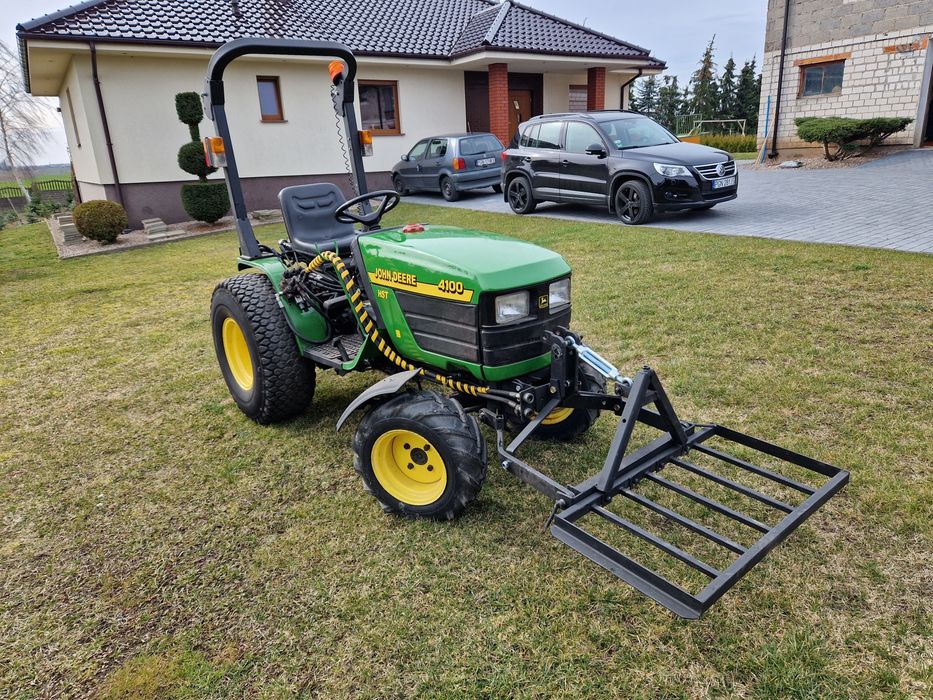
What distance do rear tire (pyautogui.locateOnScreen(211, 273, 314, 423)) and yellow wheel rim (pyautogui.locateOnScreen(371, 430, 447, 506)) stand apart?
1.01 m

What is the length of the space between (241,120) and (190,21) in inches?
90.2

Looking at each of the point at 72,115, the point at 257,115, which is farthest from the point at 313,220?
the point at 72,115

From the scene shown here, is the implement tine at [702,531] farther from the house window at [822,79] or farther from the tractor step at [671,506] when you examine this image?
the house window at [822,79]

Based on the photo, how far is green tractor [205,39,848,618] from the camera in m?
2.29

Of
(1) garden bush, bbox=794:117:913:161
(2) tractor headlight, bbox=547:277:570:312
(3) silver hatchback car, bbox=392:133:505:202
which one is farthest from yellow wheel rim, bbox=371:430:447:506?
(1) garden bush, bbox=794:117:913:161

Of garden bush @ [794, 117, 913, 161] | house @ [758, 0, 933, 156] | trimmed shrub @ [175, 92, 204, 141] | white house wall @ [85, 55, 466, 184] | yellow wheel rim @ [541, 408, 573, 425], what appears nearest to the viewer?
yellow wheel rim @ [541, 408, 573, 425]

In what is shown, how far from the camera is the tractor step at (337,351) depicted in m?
3.34

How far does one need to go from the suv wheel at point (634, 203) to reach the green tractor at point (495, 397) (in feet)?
21.4

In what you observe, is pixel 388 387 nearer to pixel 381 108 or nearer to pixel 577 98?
pixel 381 108

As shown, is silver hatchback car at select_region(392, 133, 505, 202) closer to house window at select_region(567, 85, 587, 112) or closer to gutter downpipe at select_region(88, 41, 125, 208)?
gutter downpipe at select_region(88, 41, 125, 208)

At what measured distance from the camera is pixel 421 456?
2.74 metres

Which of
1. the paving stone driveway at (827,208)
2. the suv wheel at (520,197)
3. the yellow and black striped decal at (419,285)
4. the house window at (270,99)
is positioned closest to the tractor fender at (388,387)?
the yellow and black striped decal at (419,285)

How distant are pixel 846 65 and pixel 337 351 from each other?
18.0 meters

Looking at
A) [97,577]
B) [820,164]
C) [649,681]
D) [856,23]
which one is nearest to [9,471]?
[97,577]
